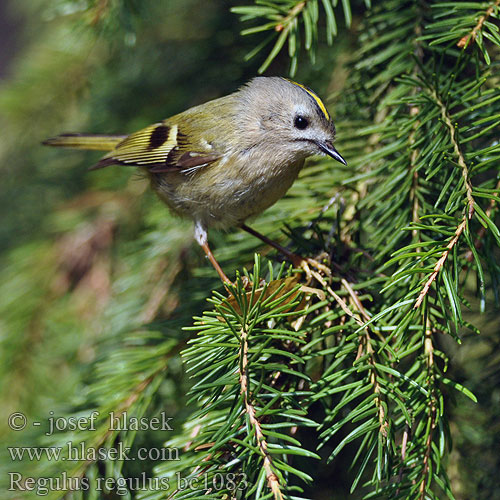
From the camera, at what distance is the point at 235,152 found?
1432 mm

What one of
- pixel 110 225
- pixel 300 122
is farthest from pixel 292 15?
pixel 110 225

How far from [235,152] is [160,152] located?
11.8 inches

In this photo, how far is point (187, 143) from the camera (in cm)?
155

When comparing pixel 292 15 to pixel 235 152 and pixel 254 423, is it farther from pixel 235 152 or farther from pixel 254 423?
pixel 254 423

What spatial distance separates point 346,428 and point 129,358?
2.01ft

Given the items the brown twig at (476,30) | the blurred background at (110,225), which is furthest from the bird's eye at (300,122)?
the brown twig at (476,30)

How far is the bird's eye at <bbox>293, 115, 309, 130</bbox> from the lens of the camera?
1358 millimetres

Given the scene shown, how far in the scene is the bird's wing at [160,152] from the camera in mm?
1490

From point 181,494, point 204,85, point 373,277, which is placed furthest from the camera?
point 204,85

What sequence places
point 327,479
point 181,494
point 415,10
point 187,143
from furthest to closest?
point 187,143, point 327,479, point 415,10, point 181,494

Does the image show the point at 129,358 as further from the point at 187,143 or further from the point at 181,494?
the point at 187,143

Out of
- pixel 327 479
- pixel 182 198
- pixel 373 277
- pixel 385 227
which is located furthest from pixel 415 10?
pixel 327 479

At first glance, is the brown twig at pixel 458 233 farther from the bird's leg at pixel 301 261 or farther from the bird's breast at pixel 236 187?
the bird's breast at pixel 236 187

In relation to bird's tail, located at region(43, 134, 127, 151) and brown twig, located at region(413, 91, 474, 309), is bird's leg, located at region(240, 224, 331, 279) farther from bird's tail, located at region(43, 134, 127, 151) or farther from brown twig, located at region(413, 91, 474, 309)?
bird's tail, located at region(43, 134, 127, 151)
